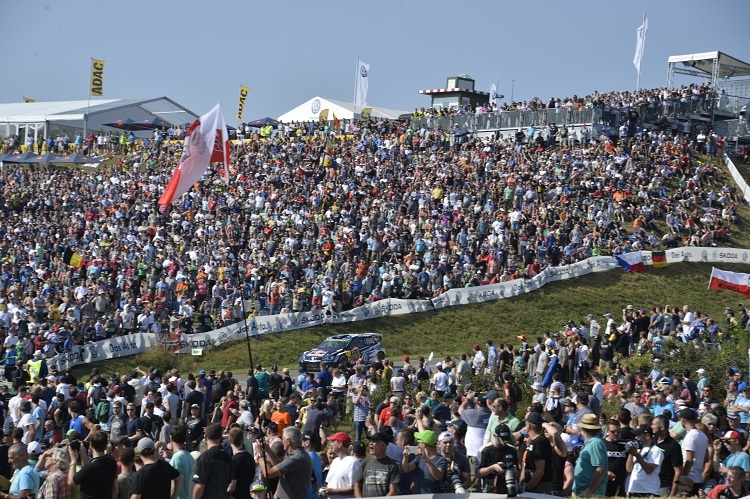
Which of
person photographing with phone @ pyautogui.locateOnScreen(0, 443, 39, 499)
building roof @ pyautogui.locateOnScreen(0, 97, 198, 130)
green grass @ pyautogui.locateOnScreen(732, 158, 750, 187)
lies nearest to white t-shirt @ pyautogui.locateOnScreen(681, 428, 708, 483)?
person photographing with phone @ pyautogui.locateOnScreen(0, 443, 39, 499)

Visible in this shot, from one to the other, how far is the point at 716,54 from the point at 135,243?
3586 cm

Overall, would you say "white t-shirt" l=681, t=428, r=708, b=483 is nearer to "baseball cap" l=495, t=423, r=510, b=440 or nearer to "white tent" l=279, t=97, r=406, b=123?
"baseball cap" l=495, t=423, r=510, b=440

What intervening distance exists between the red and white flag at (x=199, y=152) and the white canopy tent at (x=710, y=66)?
4460 centimetres

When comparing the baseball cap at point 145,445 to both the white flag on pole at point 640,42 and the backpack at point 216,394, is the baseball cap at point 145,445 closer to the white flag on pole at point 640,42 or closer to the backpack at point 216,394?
the backpack at point 216,394

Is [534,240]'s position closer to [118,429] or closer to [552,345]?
[552,345]

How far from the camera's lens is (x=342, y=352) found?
89.1ft

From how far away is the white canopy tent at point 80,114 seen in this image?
68312 millimetres

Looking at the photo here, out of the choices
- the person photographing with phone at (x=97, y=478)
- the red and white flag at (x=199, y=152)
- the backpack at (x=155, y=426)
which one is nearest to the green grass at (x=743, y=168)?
the red and white flag at (x=199, y=152)

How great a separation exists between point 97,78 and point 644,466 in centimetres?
6137

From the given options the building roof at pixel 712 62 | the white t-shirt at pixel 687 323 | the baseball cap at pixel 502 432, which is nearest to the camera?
the baseball cap at pixel 502 432

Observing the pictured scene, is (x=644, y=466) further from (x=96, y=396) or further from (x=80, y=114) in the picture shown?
(x=80, y=114)

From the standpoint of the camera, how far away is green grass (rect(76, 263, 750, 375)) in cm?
2956

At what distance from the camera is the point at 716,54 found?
180ft

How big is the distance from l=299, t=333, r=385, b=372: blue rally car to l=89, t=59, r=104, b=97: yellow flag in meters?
43.5
